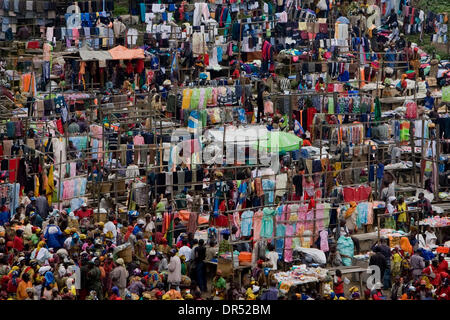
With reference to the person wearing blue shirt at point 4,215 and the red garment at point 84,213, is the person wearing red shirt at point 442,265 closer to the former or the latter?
the red garment at point 84,213

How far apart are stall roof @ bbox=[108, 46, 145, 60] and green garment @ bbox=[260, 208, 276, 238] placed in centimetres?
1359

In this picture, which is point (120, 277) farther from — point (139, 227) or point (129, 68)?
point (129, 68)

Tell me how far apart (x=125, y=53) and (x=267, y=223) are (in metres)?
13.9

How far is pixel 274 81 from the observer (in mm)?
39656

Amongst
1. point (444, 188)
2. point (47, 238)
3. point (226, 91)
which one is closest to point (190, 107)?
point (226, 91)

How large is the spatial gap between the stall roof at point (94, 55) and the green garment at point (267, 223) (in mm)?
13364

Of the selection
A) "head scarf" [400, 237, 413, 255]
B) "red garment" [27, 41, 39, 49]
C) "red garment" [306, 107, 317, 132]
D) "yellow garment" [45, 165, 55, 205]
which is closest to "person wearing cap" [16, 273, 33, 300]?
"yellow garment" [45, 165, 55, 205]

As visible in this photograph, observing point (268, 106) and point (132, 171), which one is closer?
point (132, 171)

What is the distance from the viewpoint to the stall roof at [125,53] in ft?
133

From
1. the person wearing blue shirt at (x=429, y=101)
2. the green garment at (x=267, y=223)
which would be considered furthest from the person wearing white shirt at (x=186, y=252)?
the person wearing blue shirt at (x=429, y=101)

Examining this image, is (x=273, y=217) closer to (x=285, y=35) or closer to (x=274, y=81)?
(x=274, y=81)

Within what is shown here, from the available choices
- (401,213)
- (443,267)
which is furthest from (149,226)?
(443,267)

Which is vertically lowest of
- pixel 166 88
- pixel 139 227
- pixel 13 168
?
pixel 139 227

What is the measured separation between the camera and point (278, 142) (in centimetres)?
3241
